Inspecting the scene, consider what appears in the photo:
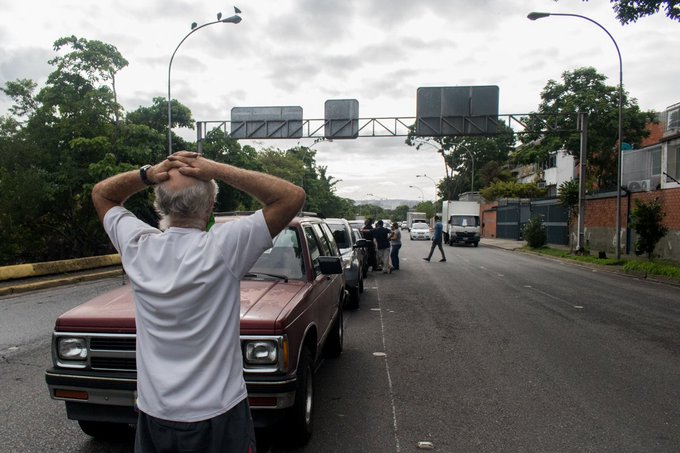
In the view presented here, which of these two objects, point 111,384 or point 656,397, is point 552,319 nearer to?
point 656,397

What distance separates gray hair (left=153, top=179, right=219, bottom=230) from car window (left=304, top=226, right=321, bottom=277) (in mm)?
3014

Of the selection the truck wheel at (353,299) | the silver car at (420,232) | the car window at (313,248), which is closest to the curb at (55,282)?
the truck wheel at (353,299)

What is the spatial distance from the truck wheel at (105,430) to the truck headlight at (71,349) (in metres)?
0.69

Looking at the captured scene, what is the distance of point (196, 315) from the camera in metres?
1.84

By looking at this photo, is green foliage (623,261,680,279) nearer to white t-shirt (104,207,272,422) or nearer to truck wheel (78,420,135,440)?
truck wheel (78,420,135,440)

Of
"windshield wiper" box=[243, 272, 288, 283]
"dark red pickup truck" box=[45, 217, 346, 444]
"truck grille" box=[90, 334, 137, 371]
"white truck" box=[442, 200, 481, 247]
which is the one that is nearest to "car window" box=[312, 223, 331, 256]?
"windshield wiper" box=[243, 272, 288, 283]

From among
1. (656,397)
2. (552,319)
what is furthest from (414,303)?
(656,397)

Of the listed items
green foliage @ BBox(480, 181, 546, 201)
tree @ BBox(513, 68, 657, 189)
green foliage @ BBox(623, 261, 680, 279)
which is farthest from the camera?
green foliage @ BBox(480, 181, 546, 201)

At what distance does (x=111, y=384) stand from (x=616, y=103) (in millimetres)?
27802

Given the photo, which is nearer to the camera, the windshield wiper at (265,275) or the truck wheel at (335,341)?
the windshield wiper at (265,275)

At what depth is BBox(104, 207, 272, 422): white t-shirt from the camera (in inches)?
71.7

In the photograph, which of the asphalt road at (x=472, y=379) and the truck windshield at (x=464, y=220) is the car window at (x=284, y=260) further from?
the truck windshield at (x=464, y=220)

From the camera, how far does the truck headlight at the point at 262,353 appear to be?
3332 millimetres

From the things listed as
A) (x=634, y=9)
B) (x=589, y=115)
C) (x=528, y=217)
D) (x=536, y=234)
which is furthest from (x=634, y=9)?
(x=528, y=217)
